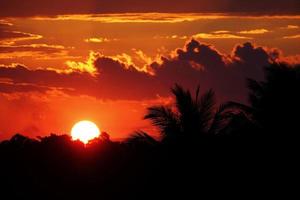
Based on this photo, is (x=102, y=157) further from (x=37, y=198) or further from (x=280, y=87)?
(x=280, y=87)

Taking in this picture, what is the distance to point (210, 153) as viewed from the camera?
35.1 meters

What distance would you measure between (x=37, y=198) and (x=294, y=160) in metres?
12.9

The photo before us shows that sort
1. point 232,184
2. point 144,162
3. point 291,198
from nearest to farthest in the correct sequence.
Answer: point 291,198 → point 232,184 → point 144,162

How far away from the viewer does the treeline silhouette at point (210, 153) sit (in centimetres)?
3347

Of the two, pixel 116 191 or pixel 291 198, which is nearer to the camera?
pixel 291 198

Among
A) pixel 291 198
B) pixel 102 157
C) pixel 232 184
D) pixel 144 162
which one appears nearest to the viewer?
pixel 291 198

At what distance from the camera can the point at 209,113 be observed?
3656 centimetres

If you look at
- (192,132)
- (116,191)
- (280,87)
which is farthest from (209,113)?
(116,191)

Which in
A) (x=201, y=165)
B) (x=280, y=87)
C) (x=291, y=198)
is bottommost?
(x=291, y=198)

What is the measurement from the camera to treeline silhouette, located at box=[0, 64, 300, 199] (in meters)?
33.5

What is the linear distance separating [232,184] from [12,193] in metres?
11.7

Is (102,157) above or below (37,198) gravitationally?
above

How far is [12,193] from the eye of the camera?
40.1 m

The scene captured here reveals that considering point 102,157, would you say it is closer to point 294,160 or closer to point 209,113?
point 209,113
